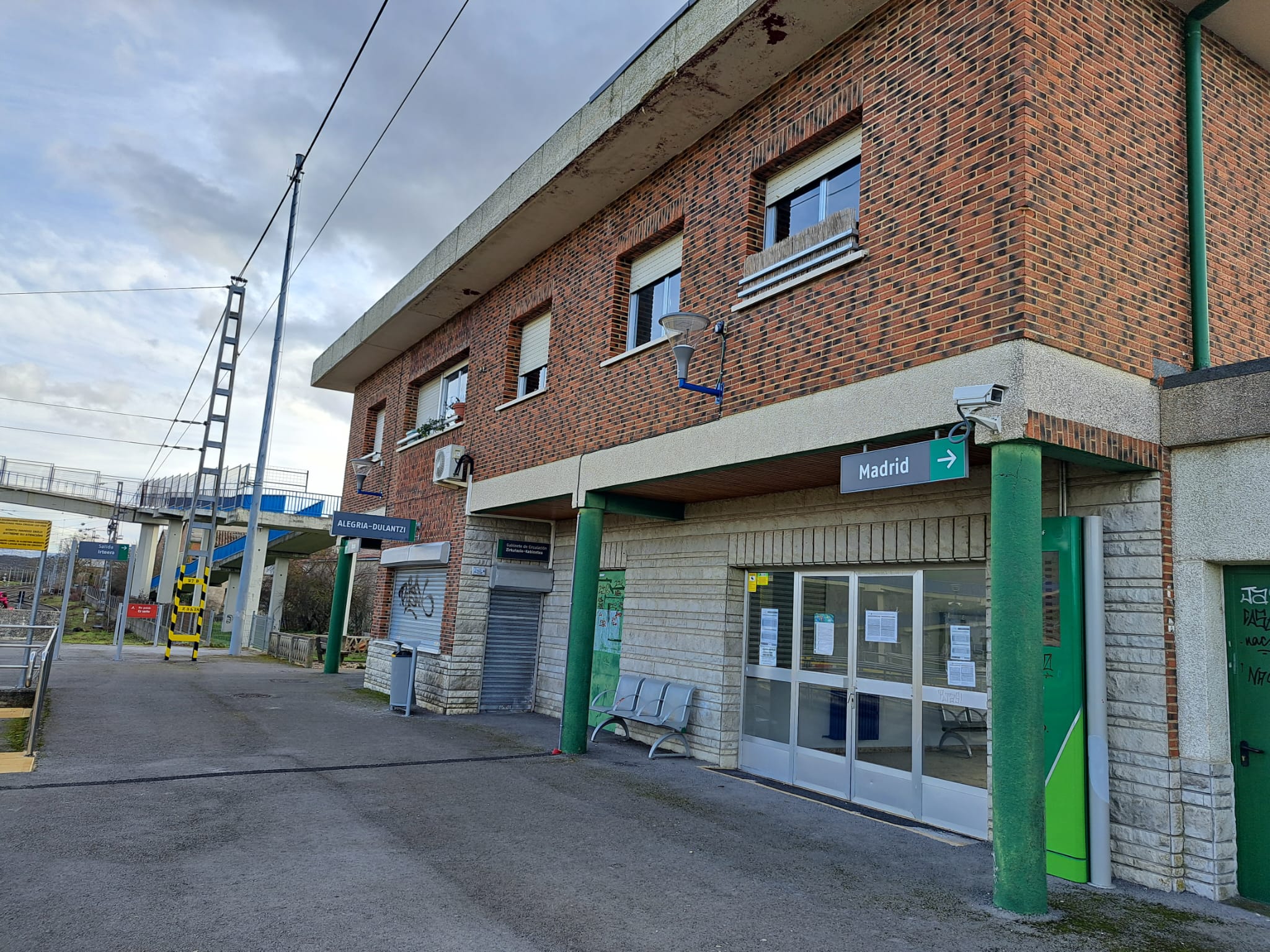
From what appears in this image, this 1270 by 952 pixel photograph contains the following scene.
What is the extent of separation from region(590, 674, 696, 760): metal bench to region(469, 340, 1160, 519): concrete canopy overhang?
2.28m

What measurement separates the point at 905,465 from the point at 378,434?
14555mm

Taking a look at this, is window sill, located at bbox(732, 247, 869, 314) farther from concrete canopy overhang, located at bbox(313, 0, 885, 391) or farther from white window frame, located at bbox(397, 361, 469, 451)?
white window frame, located at bbox(397, 361, 469, 451)

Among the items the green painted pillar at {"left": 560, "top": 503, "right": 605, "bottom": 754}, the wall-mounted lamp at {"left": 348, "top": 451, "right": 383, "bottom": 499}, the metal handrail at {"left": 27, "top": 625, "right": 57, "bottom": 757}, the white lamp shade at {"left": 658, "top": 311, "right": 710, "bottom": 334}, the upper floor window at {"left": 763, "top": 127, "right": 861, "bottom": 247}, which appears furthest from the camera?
the wall-mounted lamp at {"left": 348, "top": 451, "right": 383, "bottom": 499}

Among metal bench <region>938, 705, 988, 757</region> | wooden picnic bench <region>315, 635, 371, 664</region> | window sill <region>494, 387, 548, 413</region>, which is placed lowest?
wooden picnic bench <region>315, 635, 371, 664</region>

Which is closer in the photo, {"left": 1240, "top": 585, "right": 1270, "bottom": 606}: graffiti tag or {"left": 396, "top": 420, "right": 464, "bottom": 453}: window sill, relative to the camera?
{"left": 1240, "top": 585, "right": 1270, "bottom": 606}: graffiti tag

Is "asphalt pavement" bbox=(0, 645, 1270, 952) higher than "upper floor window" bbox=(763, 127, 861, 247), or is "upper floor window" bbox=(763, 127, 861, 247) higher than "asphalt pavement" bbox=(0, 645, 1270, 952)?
"upper floor window" bbox=(763, 127, 861, 247)

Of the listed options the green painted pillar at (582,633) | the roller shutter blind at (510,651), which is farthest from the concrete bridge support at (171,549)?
the green painted pillar at (582,633)

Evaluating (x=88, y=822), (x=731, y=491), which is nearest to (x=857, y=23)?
(x=731, y=491)

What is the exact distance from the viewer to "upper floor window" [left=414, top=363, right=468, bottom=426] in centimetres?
1477

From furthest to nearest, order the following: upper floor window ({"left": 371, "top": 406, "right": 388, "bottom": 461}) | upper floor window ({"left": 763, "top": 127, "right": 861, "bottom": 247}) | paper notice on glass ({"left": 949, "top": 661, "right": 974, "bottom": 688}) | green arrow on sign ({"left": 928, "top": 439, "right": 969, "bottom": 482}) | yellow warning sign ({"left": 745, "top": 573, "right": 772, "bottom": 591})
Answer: upper floor window ({"left": 371, "top": 406, "right": 388, "bottom": 461}), yellow warning sign ({"left": 745, "top": 573, "right": 772, "bottom": 591}), upper floor window ({"left": 763, "top": 127, "right": 861, "bottom": 247}), paper notice on glass ({"left": 949, "top": 661, "right": 974, "bottom": 688}), green arrow on sign ({"left": 928, "top": 439, "right": 969, "bottom": 482})

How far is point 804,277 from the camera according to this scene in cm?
727

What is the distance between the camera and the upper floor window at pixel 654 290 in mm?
9742

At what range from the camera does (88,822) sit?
238 inches

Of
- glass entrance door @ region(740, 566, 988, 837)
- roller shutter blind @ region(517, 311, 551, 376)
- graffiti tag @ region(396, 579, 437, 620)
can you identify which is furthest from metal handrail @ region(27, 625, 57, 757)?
glass entrance door @ region(740, 566, 988, 837)
